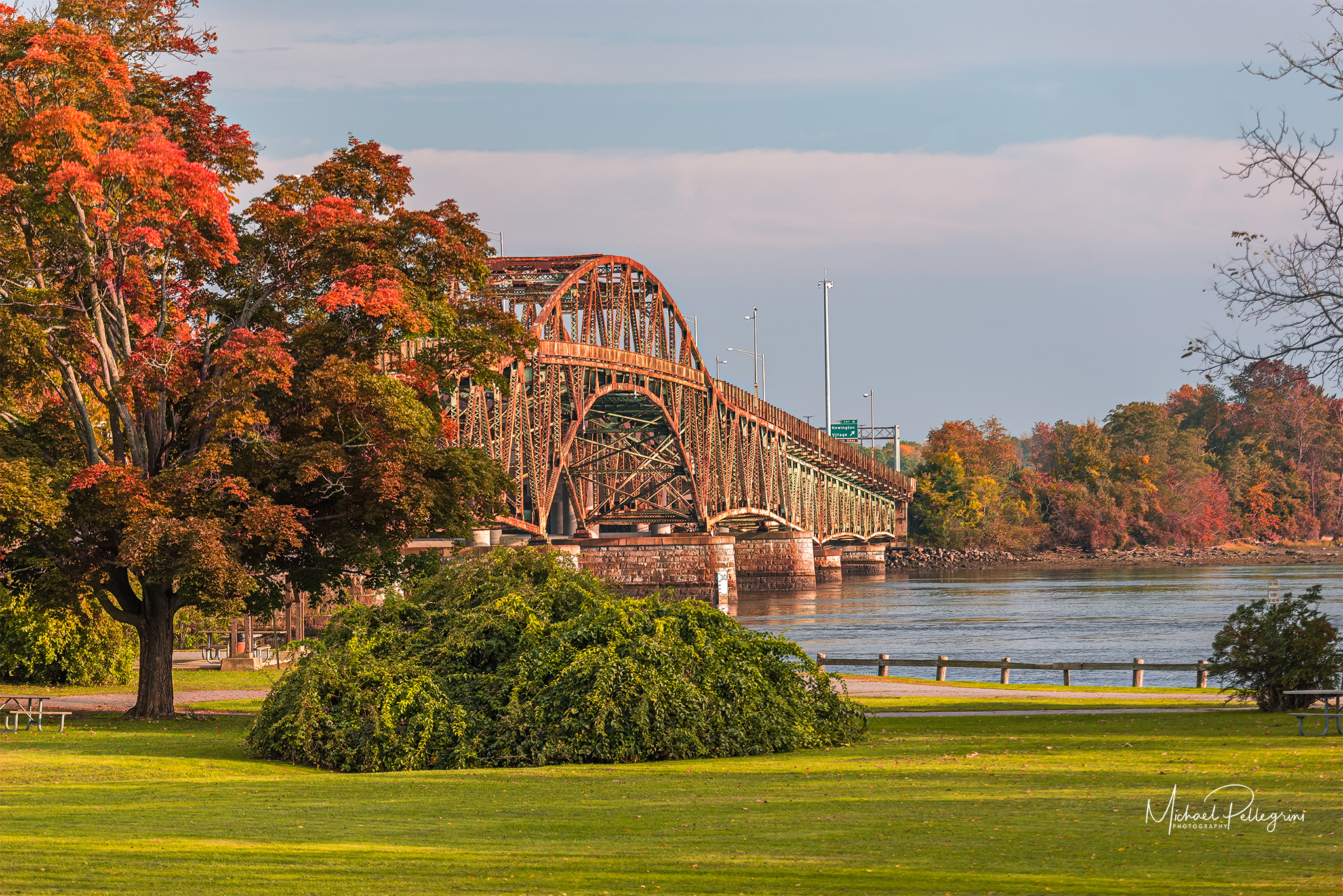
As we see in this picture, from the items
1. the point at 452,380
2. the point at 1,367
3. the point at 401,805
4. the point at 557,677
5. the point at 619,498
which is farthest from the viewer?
the point at 619,498

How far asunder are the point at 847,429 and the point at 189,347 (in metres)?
155

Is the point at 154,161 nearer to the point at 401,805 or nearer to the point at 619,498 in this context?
the point at 401,805

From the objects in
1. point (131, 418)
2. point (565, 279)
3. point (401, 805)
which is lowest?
point (401, 805)

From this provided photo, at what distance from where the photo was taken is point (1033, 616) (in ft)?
215

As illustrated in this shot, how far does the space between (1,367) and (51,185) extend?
11.2 feet

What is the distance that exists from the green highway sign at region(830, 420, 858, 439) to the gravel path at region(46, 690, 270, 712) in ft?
489

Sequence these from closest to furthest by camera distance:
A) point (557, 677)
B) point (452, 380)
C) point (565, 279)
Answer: point (557, 677) < point (452, 380) < point (565, 279)

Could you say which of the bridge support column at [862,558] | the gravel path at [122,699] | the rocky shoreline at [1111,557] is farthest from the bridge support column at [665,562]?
the rocky shoreline at [1111,557]

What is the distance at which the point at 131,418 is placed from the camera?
21.3 meters

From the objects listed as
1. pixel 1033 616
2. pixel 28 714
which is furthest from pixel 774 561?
pixel 28 714

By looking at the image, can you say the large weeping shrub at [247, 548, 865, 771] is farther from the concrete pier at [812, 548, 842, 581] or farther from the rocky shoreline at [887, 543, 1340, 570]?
the rocky shoreline at [887, 543, 1340, 570]

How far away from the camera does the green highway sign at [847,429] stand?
6826 inches

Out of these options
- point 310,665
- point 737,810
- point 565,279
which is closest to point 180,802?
point 310,665

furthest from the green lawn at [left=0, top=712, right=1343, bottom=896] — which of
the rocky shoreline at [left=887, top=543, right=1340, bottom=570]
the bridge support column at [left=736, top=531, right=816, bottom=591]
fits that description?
the rocky shoreline at [left=887, top=543, right=1340, bottom=570]
